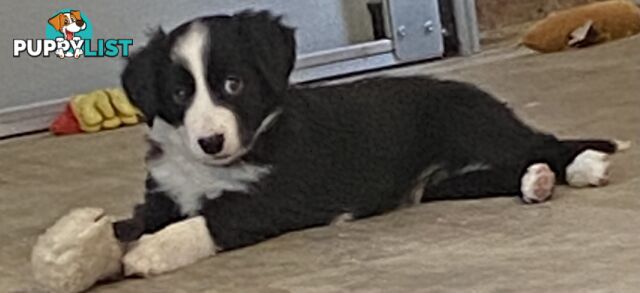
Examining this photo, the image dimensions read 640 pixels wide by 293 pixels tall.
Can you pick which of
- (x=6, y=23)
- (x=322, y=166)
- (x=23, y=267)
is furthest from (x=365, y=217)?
(x=6, y=23)

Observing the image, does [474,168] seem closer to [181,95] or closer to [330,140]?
[330,140]

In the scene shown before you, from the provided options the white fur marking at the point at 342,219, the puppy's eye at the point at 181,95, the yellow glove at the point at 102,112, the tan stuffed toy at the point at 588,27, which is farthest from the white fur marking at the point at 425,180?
the tan stuffed toy at the point at 588,27

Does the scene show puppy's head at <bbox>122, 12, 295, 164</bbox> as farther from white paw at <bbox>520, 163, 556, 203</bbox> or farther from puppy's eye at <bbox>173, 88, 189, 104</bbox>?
white paw at <bbox>520, 163, 556, 203</bbox>

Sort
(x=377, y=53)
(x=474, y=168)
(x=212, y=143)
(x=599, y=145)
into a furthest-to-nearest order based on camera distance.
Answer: (x=377, y=53)
(x=599, y=145)
(x=474, y=168)
(x=212, y=143)

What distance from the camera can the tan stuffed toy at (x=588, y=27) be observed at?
3340 millimetres

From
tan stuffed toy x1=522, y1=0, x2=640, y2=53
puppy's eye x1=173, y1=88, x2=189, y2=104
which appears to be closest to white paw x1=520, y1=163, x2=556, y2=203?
puppy's eye x1=173, y1=88, x2=189, y2=104

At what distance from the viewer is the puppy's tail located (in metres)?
1.80

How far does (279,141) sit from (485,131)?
11.7 inches

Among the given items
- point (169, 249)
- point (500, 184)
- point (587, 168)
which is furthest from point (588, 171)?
point (169, 249)

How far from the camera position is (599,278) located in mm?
1296

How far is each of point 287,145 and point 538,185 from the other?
0.32 m

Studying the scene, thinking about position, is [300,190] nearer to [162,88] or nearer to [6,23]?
[162,88]

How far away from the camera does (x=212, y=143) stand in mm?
1557

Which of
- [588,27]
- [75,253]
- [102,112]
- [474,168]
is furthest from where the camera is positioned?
[588,27]
